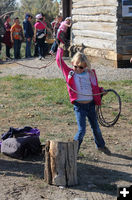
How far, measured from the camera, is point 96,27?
1471cm

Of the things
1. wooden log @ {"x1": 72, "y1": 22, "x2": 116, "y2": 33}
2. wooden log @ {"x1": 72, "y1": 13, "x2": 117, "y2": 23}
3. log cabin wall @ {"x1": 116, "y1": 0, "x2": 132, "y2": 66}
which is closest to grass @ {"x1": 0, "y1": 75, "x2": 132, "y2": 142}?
log cabin wall @ {"x1": 116, "y1": 0, "x2": 132, "y2": 66}

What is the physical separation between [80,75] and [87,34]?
389 inches

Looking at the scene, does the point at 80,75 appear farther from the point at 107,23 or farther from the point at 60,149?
the point at 107,23

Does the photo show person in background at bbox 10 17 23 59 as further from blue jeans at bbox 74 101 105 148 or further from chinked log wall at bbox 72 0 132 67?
blue jeans at bbox 74 101 105 148

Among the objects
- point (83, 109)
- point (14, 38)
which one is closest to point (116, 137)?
point (83, 109)

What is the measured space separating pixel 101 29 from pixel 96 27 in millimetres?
364

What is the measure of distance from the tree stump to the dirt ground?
0.09 meters

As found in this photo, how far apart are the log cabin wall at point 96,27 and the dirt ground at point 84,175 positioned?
7311 millimetres

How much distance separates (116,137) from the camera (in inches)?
278

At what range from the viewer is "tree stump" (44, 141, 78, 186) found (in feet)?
16.3

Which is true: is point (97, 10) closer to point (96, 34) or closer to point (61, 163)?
point (96, 34)

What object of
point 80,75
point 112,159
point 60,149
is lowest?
point 112,159

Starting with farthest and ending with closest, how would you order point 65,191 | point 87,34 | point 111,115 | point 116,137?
point 87,34, point 111,115, point 116,137, point 65,191

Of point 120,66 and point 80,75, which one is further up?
point 80,75
